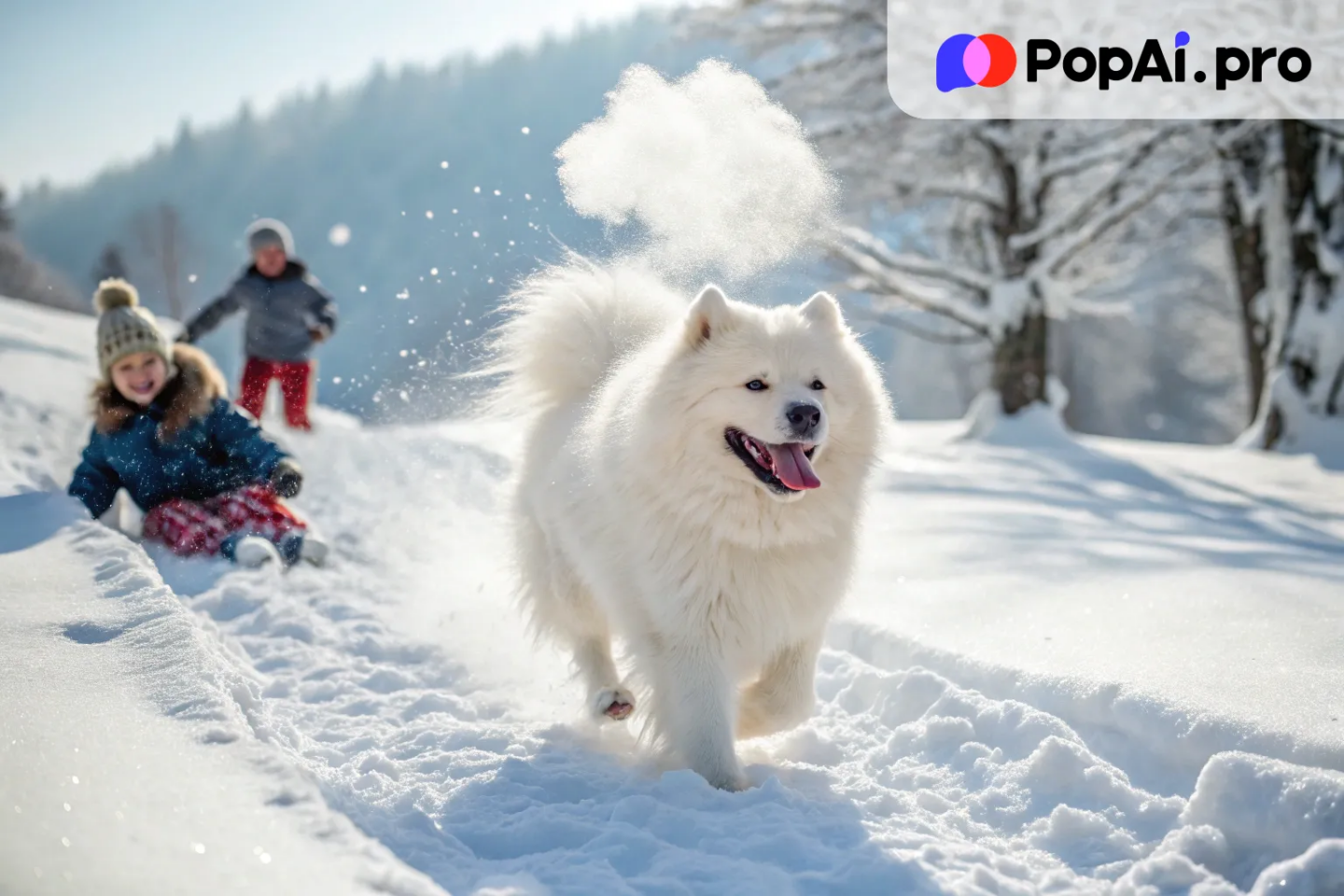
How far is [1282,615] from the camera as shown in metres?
3.35

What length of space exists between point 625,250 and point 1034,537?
264cm

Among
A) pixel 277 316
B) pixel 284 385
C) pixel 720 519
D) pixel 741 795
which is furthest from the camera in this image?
pixel 284 385

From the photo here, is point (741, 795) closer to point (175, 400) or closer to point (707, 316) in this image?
point (707, 316)

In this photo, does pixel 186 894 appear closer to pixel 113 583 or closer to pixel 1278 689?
pixel 113 583

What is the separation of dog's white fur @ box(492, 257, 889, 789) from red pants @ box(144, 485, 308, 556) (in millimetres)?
2236

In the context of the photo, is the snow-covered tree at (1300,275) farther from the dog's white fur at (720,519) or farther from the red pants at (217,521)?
the red pants at (217,521)

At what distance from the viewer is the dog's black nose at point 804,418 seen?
8.65 ft

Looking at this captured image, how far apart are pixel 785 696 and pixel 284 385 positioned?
268 inches

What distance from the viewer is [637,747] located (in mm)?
2918

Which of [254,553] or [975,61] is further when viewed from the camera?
[975,61]

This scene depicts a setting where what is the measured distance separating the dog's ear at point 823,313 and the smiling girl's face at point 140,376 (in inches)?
134

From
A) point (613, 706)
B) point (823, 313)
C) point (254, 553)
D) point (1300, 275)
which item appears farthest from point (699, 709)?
point (1300, 275)

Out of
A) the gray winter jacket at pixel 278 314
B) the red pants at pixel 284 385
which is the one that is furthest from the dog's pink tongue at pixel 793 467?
the red pants at pixel 284 385

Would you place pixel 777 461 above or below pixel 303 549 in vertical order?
above
